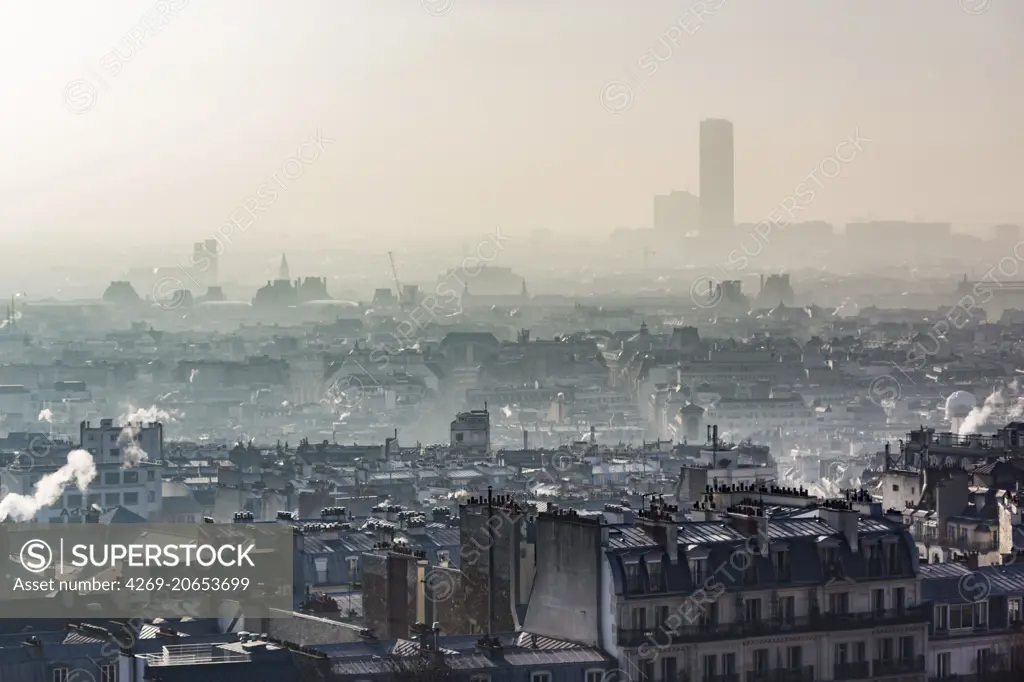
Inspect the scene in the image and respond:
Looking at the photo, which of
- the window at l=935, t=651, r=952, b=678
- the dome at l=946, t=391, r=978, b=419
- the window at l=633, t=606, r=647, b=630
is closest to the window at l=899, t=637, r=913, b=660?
the window at l=935, t=651, r=952, b=678

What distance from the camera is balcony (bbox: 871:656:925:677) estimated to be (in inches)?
1048

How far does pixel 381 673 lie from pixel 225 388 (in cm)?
15062

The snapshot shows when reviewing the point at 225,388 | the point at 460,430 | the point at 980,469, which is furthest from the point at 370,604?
the point at 225,388

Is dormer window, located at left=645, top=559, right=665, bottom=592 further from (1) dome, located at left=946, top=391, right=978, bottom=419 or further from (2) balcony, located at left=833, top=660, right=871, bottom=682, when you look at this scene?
(1) dome, located at left=946, top=391, right=978, bottom=419

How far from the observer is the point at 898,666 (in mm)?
26766

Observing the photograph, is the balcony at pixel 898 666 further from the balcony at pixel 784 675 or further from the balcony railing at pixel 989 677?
the balcony at pixel 784 675

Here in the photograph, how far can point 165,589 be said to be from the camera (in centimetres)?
3194

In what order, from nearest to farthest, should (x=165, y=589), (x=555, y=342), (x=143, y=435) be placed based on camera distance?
1. (x=165, y=589)
2. (x=143, y=435)
3. (x=555, y=342)

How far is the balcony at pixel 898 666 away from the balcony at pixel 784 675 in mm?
682

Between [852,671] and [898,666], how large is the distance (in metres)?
0.55

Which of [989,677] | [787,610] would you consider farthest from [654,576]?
[989,677]

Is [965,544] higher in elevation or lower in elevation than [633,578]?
lower

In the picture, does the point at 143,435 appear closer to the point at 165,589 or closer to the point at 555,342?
the point at 165,589

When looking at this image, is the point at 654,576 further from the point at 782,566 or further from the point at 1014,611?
the point at 1014,611
